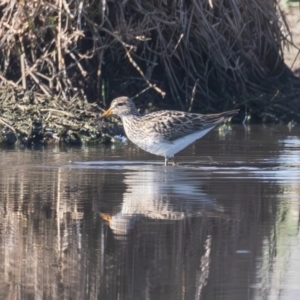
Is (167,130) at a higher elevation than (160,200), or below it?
higher

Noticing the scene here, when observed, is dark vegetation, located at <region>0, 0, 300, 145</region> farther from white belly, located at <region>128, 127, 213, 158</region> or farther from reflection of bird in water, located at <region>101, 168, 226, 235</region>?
reflection of bird in water, located at <region>101, 168, 226, 235</region>

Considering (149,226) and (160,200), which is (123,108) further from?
(149,226)

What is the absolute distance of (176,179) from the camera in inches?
362

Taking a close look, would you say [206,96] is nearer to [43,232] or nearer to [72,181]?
[72,181]

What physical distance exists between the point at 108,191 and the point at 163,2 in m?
6.00

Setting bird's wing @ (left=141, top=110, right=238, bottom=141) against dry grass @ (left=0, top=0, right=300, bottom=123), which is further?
dry grass @ (left=0, top=0, right=300, bottom=123)

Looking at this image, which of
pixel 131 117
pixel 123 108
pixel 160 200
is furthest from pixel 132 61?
pixel 160 200

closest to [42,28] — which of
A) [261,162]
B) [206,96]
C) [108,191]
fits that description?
[206,96]

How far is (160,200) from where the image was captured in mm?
8047

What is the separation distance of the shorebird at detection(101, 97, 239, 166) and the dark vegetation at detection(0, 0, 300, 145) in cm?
125

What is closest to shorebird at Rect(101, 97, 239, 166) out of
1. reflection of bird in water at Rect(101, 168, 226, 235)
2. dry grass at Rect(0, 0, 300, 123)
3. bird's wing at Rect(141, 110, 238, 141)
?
bird's wing at Rect(141, 110, 238, 141)

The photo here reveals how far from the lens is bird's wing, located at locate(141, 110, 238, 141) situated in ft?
34.9

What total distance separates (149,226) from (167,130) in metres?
3.75

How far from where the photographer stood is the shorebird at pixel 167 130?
1053 cm
